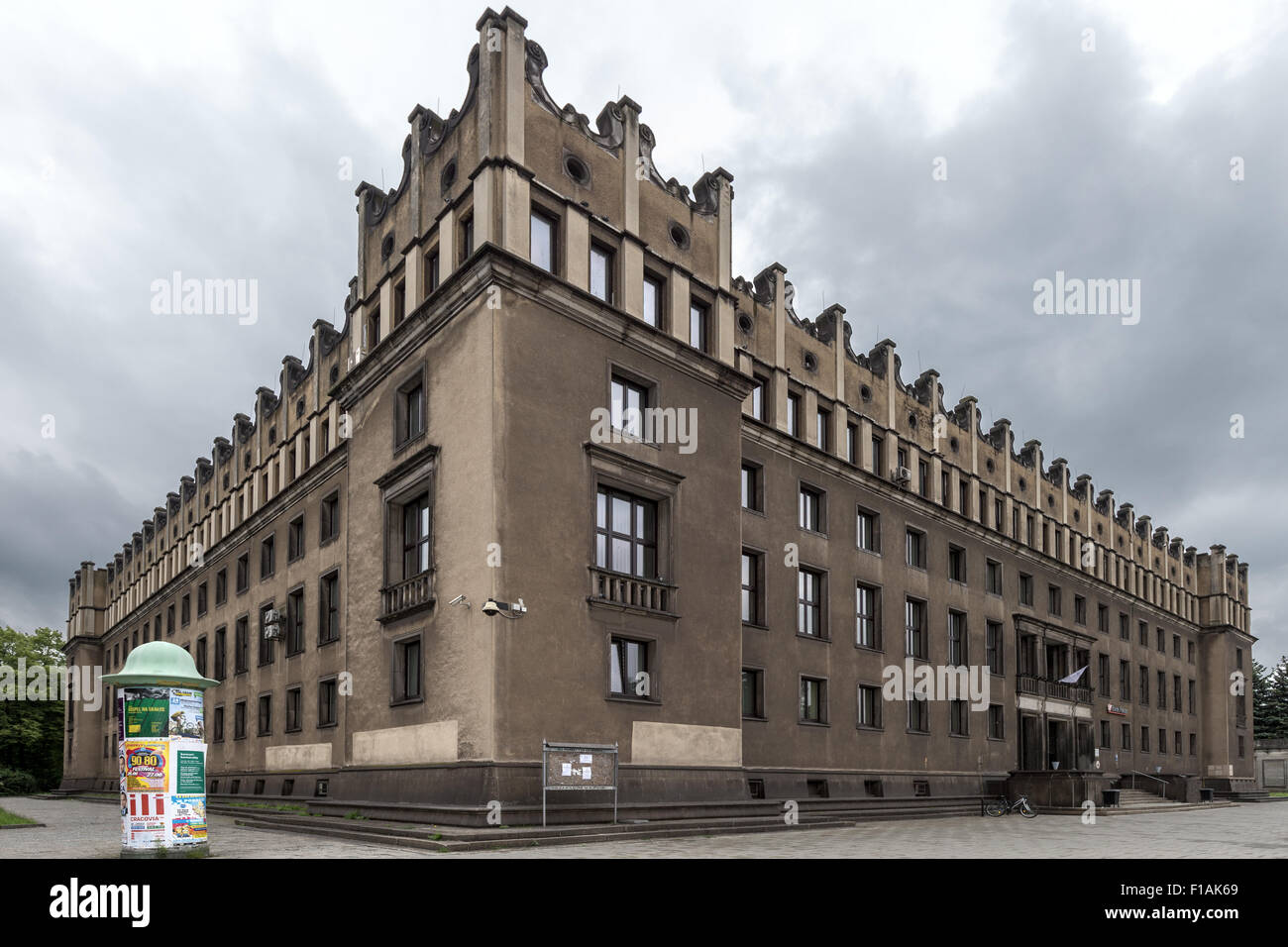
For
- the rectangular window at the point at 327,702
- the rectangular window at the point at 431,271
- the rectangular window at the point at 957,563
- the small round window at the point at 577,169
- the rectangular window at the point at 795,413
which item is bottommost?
the rectangular window at the point at 327,702

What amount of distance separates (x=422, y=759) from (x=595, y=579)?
5.70m

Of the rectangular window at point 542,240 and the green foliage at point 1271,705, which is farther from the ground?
the rectangular window at point 542,240

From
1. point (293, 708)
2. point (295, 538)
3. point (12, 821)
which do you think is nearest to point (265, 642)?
point (293, 708)

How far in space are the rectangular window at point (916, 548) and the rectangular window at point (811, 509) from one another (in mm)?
5792

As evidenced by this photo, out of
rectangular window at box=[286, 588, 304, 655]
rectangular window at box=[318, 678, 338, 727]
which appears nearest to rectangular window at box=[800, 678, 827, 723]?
rectangular window at box=[318, 678, 338, 727]

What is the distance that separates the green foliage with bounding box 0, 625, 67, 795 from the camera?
76062mm

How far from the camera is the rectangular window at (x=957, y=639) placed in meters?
40.4

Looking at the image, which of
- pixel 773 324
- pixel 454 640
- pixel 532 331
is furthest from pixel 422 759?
pixel 773 324

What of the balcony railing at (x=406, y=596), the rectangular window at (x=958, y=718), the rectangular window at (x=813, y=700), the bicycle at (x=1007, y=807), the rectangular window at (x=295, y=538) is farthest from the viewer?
the rectangular window at (x=958, y=718)

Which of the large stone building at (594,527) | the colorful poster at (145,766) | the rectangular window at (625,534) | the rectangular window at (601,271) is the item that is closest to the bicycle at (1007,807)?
the large stone building at (594,527)

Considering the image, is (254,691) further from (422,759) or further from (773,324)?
(773,324)

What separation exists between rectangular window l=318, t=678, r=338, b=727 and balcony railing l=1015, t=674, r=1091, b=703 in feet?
91.3

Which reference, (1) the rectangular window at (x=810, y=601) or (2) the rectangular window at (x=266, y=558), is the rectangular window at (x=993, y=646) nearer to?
(1) the rectangular window at (x=810, y=601)

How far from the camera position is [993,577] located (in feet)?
146
